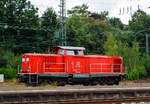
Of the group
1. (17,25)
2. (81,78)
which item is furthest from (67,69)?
(17,25)

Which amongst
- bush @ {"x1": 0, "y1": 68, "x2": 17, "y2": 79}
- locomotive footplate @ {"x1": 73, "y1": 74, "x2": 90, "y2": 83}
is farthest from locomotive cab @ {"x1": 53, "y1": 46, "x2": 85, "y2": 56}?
bush @ {"x1": 0, "y1": 68, "x2": 17, "y2": 79}

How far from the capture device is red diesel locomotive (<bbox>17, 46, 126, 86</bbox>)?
19.9 m

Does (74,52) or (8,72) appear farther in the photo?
(8,72)

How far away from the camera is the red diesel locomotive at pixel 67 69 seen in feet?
65.4

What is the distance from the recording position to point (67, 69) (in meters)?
20.8

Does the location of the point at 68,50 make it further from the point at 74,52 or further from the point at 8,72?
the point at 8,72

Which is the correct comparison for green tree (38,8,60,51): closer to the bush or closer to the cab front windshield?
the bush

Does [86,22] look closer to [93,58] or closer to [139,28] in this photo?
[139,28]

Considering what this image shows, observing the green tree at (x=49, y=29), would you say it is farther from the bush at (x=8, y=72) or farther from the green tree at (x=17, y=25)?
the bush at (x=8, y=72)

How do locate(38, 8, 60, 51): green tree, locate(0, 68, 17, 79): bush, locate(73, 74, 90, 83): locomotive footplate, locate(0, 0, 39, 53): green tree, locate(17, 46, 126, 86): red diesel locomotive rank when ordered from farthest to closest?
locate(38, 8, 60, 51): green tree, locate(0, 0, 39, 53): green tree, locate(0, 68, 17, 79): bush, locate(73, 74, 90, 83): locomotive footplate, locate(17, 46, 126, 86): red diesel locomotive

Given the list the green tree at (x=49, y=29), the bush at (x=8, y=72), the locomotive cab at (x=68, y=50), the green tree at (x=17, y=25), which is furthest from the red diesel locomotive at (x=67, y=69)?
the green tree at (x=17, y=25)

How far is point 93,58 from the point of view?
22.0 m

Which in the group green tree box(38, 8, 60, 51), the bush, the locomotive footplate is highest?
green tree box(38, 8, 60, 51)

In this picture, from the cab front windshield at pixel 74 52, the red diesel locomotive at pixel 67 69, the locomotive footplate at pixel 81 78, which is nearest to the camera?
the red diesel locomotive at pixel 67 69
